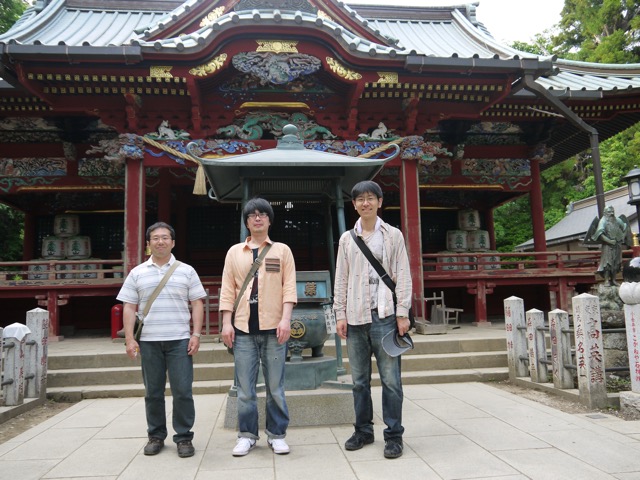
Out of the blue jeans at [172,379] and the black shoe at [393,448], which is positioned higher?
the blue jeans at [172,379]

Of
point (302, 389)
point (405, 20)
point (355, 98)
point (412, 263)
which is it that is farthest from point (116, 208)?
point (405, 20)

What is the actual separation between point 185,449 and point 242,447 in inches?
16.7

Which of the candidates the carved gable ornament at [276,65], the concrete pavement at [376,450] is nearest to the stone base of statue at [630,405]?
the concrete pavement at [376,450]

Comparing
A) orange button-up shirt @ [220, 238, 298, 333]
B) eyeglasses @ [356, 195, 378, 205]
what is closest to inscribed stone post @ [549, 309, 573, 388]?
eyeglasses @ [356, 195, 378, 205]

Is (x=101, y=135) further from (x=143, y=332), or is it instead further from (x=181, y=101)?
(x=143, y=332)

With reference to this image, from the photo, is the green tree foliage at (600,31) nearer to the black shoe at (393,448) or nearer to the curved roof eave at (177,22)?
the curved roof eave at (177,22)

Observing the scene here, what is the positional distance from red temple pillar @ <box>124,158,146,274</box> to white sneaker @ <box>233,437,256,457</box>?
5.42m

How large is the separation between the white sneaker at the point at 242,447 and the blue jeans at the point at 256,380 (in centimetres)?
3

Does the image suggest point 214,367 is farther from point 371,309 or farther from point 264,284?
point 371,309

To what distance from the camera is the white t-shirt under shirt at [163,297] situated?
136 inches

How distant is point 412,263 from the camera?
28.0ft

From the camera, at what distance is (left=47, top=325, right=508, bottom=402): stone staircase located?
19.5ft

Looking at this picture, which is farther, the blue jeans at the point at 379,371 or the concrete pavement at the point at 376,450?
the blue jeans at the point at 379,371

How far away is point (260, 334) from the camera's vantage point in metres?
3.48
